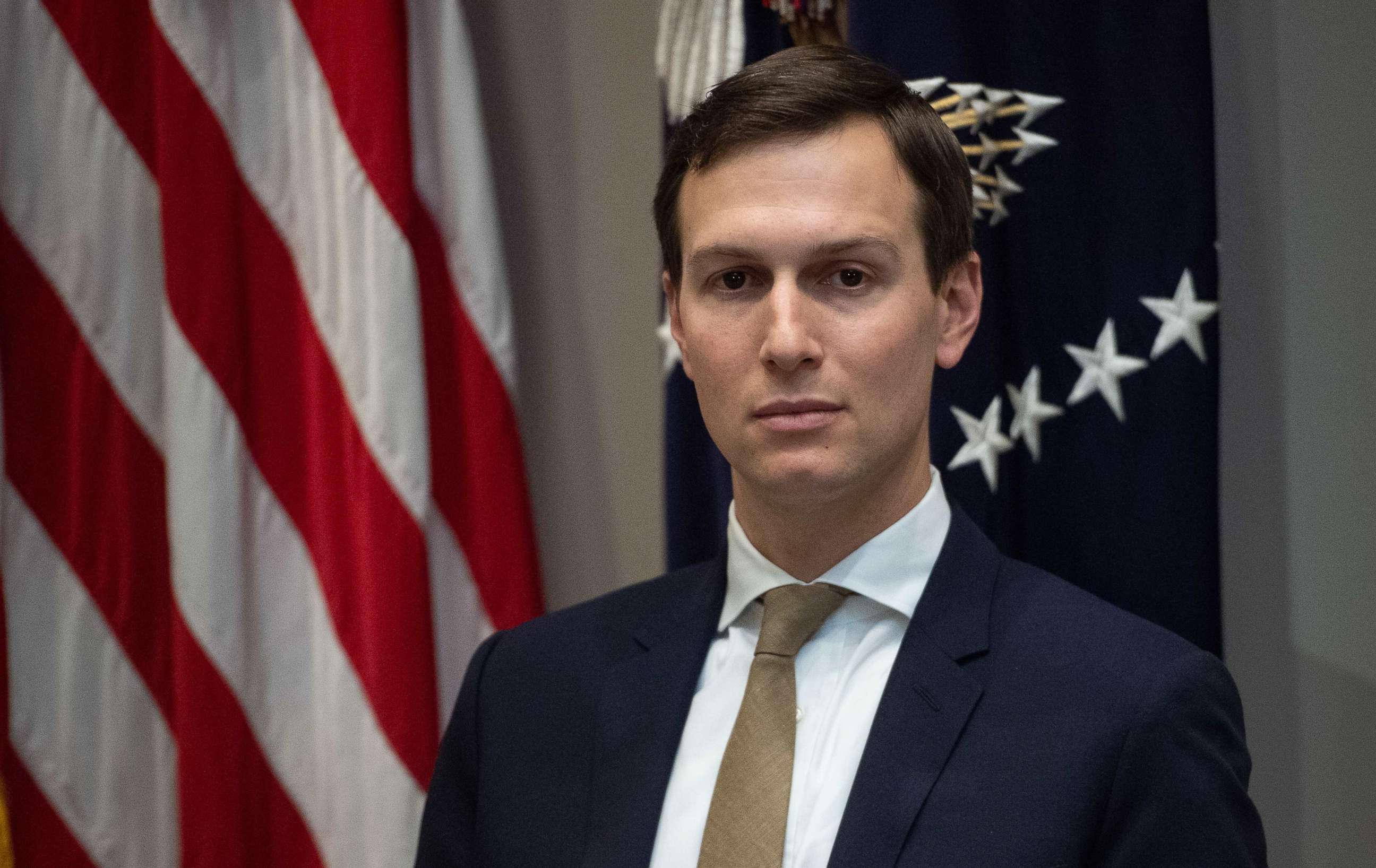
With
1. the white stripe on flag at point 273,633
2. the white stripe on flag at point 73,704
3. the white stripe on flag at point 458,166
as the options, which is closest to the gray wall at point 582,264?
the white stripe on flag at point 458,166

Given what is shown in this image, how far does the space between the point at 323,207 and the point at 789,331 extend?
104 cm

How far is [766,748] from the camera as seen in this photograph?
115 cm

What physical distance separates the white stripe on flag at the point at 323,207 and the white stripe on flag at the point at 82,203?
0.17 meters

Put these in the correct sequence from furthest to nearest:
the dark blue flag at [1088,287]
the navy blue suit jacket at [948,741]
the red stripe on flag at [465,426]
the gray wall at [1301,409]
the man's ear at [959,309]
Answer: the red stripe on flag at [465,426] → the gray wall at [1301,409] → the dark blue flag at [1088,287] → the man's ear at [959,309] → the navy blue suit jacket at [948,741]

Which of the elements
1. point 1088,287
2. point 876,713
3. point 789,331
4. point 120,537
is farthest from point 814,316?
point 120,537

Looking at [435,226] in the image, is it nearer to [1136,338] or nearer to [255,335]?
[255,335]

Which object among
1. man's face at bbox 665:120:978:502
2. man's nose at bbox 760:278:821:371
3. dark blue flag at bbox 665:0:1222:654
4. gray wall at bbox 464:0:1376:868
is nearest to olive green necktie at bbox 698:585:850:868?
man's face at bbox 665:120:978:502

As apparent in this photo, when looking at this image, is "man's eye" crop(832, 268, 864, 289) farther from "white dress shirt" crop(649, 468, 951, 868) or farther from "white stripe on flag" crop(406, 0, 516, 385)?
"white stripe on flag" crop(406, 0, 516, 385)

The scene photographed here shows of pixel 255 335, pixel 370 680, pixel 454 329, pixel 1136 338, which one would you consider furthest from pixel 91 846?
pixel 1136 338

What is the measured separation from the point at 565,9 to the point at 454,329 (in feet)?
2.01

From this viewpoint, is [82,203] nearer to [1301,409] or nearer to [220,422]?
[220,422]

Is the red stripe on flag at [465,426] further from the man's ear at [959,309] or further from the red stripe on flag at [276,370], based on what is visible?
the man's ear at [959,309]

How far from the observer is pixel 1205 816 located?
1033mm

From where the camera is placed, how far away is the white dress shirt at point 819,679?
1.14 meters
